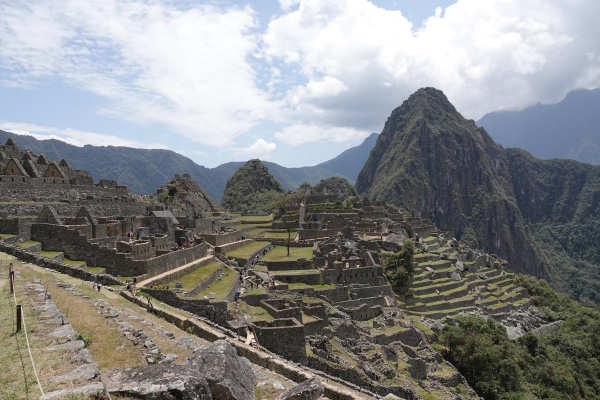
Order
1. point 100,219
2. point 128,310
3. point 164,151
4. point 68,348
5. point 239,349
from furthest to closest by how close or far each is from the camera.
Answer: point 164,151
point 100,219
point 128,310
point 239,349
point 68,348

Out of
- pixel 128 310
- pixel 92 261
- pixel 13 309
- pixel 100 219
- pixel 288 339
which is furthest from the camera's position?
pixel 100 219

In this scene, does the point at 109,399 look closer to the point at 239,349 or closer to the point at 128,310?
the point at 239,349

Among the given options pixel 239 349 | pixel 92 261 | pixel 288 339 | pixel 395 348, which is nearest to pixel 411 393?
pixel 395 348

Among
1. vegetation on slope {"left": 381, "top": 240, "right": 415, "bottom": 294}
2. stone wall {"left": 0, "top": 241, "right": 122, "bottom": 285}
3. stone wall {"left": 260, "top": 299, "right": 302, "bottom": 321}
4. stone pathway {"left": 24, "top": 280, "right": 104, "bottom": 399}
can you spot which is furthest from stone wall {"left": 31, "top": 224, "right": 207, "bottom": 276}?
vegetation on slope {"left": 381, "top": 240, "right": 415, "bottom": 294}

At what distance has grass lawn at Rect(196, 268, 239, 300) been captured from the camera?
1941cm

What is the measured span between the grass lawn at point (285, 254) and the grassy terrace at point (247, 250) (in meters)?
1.10

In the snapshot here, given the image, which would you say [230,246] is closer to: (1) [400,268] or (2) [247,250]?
(2) [247,250]

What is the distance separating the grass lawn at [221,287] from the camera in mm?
19406

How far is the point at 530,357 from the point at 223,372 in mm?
35393

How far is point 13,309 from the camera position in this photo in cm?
873

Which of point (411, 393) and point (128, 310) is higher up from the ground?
point (128, 310)

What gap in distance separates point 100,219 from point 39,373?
1936cm

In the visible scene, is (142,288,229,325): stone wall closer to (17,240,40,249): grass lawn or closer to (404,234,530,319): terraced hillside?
(17,240,40,249): grass lawn

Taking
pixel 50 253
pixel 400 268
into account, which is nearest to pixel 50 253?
pixel 50 253
